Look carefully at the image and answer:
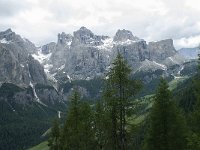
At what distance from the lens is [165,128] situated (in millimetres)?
44594

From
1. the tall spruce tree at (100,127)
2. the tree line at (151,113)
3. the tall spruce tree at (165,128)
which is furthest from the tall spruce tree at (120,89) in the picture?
the tall spruce tree at (100,127)

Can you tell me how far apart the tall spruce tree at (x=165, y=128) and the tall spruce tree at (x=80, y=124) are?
13.7 metres

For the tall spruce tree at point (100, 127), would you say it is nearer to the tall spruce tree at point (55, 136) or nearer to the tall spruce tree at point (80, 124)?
the tall spruce tree at point (80, 124)

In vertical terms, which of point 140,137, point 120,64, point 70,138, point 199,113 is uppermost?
point 120,64

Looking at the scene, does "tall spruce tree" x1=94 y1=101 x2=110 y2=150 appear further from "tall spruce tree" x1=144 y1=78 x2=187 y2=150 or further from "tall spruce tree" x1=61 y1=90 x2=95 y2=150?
"tall spruce tree" x1=144 y1=78 x2=187 y2=150

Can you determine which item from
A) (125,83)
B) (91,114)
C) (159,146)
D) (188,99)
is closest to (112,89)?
(125,83)

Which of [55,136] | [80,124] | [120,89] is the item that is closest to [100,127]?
[80,124]

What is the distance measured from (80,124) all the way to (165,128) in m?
15.6

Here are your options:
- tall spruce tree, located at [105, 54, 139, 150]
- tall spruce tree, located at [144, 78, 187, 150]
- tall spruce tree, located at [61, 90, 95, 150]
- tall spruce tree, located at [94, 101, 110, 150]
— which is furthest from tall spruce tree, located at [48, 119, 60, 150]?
tall spruce tree, located at [144, 78, 187, 150]

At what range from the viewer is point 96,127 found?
5819 centimetres

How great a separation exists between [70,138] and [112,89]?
16.7m

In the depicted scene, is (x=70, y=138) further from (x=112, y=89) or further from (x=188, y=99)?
(x=188, y=99)

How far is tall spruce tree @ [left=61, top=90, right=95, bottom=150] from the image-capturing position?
5731cm

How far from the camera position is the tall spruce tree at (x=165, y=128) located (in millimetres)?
44250
